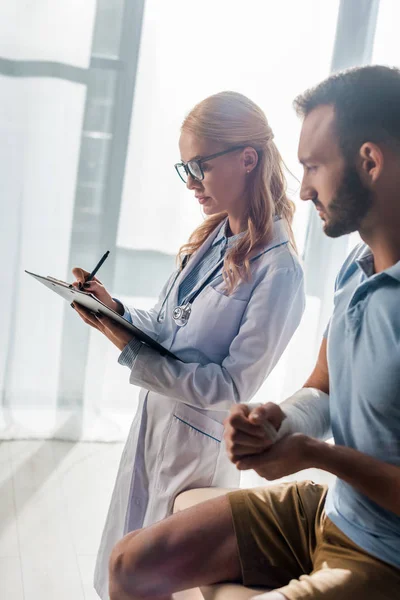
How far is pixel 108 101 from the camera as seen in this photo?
282 centimetres

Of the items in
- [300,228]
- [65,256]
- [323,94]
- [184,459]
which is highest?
[323,94]

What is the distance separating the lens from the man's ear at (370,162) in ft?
3.87

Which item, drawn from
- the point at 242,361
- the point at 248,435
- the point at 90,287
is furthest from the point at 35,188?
the point at 248,435

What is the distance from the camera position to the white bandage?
49.7 inches

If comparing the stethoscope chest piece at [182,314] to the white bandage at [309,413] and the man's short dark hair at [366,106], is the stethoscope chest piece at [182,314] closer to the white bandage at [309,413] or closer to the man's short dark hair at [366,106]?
the white bandage at [309,413]

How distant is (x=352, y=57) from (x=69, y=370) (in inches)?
71.7

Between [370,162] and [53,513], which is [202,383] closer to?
[370,162]

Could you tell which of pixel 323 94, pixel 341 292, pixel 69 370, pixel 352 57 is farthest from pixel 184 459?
pixel 352 57

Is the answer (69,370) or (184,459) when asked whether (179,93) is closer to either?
(69,370)

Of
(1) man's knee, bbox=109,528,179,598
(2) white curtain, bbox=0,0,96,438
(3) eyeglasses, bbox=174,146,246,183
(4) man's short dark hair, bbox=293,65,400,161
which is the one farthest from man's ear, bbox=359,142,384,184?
(2) white curtain, bbox=0,0,96,438

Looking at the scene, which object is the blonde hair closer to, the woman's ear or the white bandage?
the woman's ear

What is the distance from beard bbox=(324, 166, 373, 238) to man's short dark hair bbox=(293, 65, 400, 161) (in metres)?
0.04

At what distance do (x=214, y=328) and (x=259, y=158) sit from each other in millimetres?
428

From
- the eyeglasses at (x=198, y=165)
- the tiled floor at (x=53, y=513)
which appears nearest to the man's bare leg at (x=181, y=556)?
the tiled floor at (x=53, y=513)
